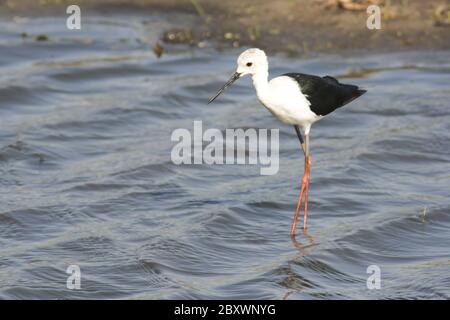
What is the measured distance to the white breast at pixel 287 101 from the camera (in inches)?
347

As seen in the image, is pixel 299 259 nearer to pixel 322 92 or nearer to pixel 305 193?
pixel 305 193

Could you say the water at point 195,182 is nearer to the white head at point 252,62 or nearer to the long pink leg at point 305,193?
the long pink leg at point 305,193

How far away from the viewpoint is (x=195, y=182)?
33.2 feet

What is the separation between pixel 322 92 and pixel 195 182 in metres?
1.60

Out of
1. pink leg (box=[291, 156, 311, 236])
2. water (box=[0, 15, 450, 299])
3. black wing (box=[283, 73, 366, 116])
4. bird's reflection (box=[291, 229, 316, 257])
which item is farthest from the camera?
black wing (box=[283, 73, 366, 116])

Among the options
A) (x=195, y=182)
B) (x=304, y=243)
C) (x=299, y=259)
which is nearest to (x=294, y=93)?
(x=304, y=243)

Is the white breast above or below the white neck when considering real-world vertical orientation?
below

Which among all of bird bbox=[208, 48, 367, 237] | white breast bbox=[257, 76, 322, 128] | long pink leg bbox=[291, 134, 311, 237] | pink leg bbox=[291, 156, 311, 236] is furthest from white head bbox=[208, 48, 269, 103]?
pink leg bbox=[291, 156, 311, 236]

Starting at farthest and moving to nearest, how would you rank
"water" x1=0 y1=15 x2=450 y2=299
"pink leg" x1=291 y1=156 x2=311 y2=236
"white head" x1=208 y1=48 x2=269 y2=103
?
"pink leg" x1=291 y1=156 x2=311 y2=236 < "white head" x1=208 y1=48 x2=269 y2=103 < "water" x1=0 y1=15 x2=450 y2=299

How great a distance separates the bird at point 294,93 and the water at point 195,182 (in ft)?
1.85

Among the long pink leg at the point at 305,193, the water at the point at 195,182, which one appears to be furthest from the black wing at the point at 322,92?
the water at the point at 195,182

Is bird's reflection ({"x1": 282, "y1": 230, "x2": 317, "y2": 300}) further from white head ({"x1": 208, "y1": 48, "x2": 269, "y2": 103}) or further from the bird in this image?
white head ({"x1": 208, "y1": 48, "x2": 269, "y2": 103})

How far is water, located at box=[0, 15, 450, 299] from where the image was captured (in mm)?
7930
